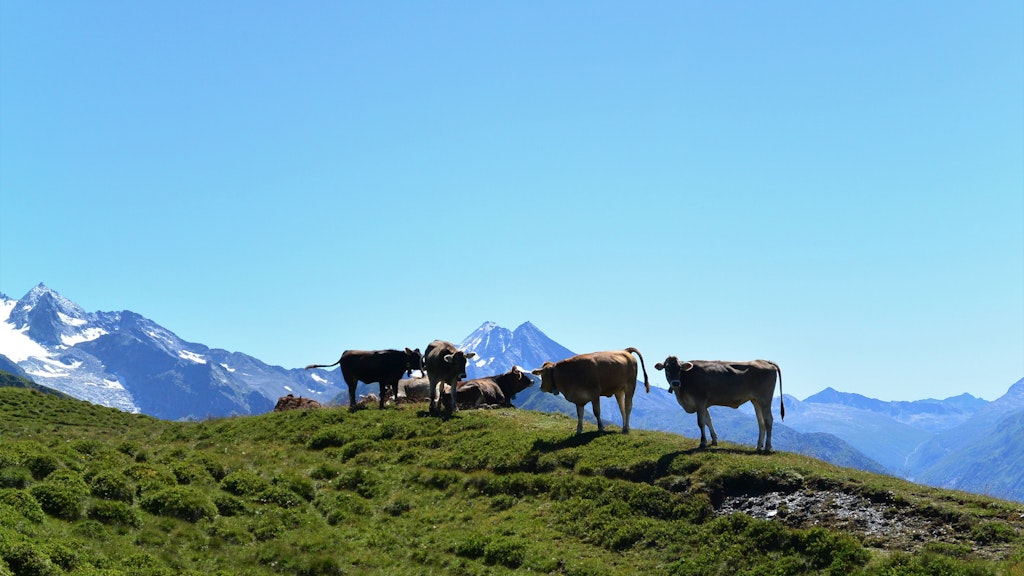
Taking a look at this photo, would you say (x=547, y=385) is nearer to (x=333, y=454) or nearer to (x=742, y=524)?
(x=333, y=454)

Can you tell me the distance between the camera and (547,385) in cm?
3456

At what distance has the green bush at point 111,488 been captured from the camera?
21922 millimetres

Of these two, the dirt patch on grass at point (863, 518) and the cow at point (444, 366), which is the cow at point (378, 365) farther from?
the dirt patch on grass at point (863, 518)

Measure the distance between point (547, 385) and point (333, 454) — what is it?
31.0ft

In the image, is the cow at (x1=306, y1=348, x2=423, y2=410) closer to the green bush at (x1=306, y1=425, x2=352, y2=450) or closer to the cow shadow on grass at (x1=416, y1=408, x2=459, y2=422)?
the cow shadow on grass at (x1=416, y1=408, x2=459, y2=422)

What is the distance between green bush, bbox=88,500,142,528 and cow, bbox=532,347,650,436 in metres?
16.7

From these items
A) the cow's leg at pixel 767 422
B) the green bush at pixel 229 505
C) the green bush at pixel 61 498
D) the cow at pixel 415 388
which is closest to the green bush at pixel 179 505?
the green bush at pixel 229 505

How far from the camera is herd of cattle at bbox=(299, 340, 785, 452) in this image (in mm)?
29516

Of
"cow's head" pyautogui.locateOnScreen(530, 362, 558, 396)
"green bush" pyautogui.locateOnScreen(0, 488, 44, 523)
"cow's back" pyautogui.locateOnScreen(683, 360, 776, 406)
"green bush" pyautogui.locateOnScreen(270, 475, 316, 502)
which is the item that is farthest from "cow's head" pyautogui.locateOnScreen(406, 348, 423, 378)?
"green bush" pyautogui.locateOnScreen(0, 488, 44, 523)

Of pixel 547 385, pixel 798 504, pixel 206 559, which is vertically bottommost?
pixel 206 559

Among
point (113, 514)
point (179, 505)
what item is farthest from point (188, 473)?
point (113, 514)

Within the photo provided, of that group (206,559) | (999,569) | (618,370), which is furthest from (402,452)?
(999,569)

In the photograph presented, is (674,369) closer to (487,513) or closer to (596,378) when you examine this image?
(596,378)

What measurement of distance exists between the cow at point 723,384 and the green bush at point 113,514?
58.2 feet
